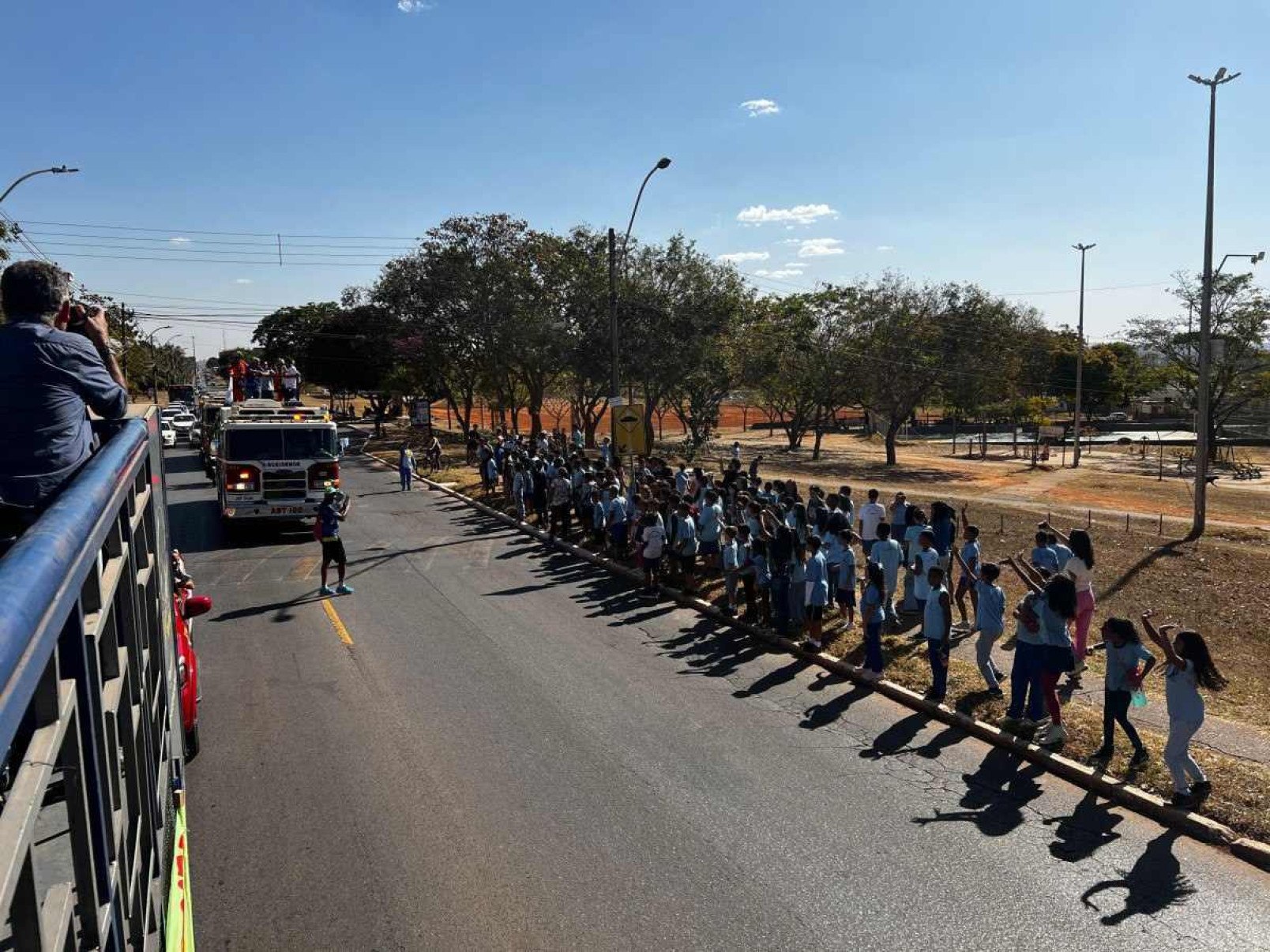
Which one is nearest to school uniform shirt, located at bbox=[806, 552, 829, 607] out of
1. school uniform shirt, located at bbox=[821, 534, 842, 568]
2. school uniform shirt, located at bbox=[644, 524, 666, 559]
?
school uniform shirt, located at bbox=[821, 534, 842, 568]

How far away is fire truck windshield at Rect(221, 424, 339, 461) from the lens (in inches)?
703

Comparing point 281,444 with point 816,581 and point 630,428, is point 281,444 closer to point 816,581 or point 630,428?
point 630,428

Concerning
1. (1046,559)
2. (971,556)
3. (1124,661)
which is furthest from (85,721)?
(971,556)

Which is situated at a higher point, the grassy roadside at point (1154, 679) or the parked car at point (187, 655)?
the parked car at point (187, 655)

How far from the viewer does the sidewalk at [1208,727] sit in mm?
8234

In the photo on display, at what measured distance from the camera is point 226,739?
8.41m

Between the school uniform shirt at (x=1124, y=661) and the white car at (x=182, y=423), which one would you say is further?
the white car at (x=182, y=423)

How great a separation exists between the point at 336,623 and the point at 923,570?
761 centimetres

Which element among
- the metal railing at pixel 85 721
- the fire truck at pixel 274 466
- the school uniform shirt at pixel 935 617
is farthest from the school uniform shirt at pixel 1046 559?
the fire truck at pixel 274 466

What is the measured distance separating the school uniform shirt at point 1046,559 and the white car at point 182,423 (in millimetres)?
42015

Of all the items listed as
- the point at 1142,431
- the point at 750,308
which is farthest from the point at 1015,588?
the point at 1142,431

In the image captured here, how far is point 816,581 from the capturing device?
1124cm

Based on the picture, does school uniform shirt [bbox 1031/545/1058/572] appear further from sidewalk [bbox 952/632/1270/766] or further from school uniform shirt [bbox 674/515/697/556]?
school uniform shirt [bbox 674/515/697/556]

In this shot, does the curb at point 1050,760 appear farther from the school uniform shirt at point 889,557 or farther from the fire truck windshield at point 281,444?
the fire truck windshield at point 281,444
